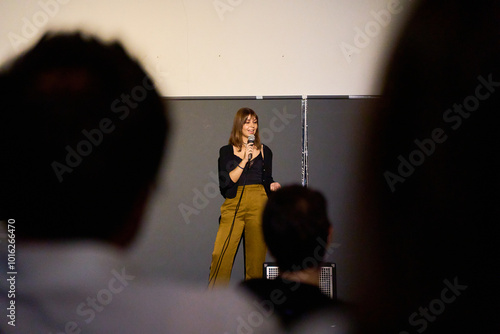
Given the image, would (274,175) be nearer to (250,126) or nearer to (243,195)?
(243,195)

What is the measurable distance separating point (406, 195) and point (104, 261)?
244cm

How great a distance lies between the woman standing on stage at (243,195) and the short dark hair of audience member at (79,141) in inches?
22.9

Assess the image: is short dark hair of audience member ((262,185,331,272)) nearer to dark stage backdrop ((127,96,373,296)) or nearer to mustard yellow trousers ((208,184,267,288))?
mustard yellow trousers ((208,184,267,288))

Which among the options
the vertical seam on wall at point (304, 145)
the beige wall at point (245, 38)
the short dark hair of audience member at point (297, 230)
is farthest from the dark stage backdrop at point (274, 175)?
the short dark hair of audience member at point (297, 230)

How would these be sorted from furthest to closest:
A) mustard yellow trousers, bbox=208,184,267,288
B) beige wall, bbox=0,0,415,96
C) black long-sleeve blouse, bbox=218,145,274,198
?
beige wall, bbox=0,0,415,96, black long-sleeve blouse, bbox=218,145,274,198, mustard yellow trousers, bbox=208,184,267,288

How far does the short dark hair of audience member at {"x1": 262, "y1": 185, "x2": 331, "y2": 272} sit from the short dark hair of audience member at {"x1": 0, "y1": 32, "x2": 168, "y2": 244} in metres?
2.28

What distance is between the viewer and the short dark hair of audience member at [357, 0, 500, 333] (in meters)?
3.15

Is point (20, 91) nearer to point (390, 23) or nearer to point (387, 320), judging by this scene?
point (390, 23)

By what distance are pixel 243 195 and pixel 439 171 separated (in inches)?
61.8

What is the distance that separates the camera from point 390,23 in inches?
130

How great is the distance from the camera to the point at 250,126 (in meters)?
3.23

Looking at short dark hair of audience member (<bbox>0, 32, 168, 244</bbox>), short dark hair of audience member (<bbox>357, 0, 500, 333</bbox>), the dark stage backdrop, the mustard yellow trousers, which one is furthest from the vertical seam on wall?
short dark hair of audience member (<bbox>0, 32, 168, 244</bbox>)

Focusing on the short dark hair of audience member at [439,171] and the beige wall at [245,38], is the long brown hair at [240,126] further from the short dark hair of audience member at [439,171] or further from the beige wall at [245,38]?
the short dark hair of audience member at [439,171]

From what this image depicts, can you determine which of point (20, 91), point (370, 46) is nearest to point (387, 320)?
point (370, 46)
